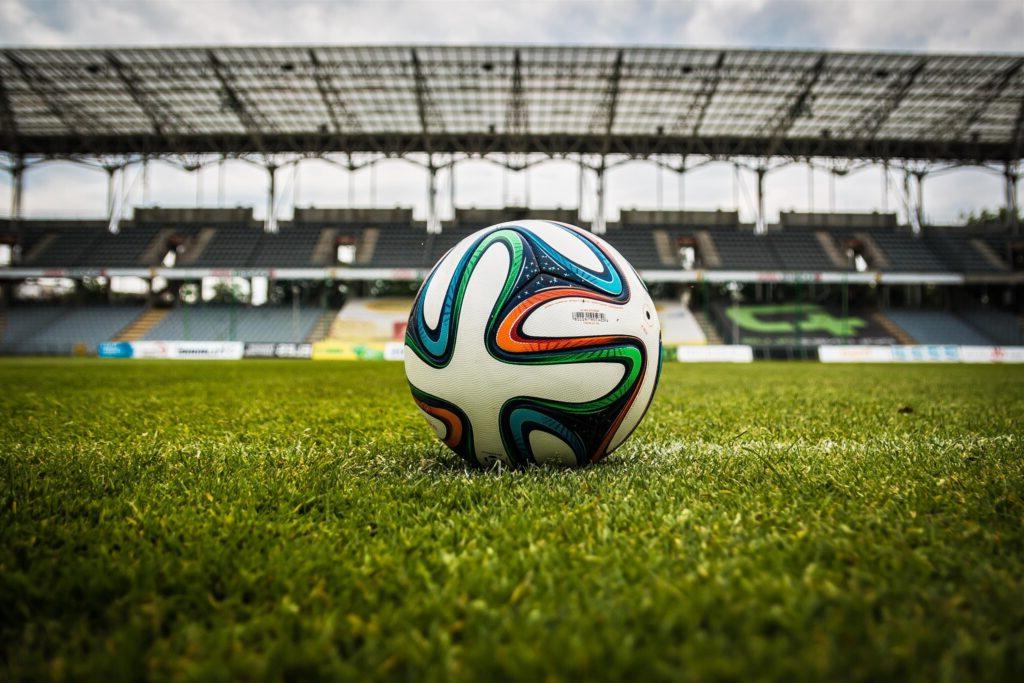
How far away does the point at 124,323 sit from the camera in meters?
30.5

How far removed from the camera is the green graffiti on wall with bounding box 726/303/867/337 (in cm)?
2956

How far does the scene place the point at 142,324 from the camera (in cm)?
3053

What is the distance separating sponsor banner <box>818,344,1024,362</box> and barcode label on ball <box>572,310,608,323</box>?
79.1 feet

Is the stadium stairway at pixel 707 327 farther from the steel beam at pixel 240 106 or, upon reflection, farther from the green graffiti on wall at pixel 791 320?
the steel beam at pixel 240 106

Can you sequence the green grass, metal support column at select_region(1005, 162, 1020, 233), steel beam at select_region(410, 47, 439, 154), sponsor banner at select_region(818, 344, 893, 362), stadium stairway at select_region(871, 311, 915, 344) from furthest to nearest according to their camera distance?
1. metal support column at select_region(1005, 162, 1020, 233)
2. stadium stairway at select_region(871, 311, 915, 344)
3. steel beam at select_region(410, 47, 439, 154)
4. sponsor banner at select_region(818, 344, 893, 362)
5. the green grass

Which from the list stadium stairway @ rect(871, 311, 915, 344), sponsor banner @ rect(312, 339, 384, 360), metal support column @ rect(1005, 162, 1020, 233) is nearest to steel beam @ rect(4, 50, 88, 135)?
sponsor banner @ rect(312, 339, 384, 360)

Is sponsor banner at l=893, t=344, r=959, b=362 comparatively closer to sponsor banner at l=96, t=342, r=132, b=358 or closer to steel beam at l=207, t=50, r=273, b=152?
steel beam at l=207, t=50, r=273, b=152

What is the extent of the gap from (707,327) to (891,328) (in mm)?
9217

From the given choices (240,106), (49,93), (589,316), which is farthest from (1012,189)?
(49,93)

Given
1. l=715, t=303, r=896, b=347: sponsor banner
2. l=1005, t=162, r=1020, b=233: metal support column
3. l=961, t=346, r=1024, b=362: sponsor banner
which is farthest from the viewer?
l=1005, t=162, r=1020, b=233: metal support column

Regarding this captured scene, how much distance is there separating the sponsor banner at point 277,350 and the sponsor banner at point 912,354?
21.3m

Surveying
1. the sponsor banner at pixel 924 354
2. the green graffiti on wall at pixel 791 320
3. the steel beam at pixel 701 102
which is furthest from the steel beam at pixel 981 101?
the sponsor banner at pixel 924 354

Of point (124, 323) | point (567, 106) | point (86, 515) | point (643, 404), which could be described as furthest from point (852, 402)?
point (124, 323)

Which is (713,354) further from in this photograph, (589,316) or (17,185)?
(17,185)
